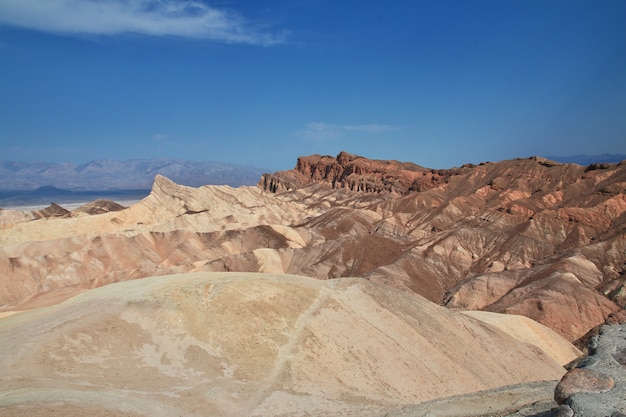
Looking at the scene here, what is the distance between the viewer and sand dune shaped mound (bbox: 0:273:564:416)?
1773cm

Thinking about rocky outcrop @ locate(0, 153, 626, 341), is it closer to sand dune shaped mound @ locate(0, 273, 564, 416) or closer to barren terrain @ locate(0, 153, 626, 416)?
barren terrain @ locate(0, 153, 626, 416)

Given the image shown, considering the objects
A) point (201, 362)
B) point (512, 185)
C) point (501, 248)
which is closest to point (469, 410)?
point (201, 362)

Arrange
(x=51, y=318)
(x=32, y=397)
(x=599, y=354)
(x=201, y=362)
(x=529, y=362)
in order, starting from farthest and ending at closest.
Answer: (x=529, y=362) < (x=51, y=318) < (x=201, y=362) < (x=599, y=354) < (x=32, y=397)

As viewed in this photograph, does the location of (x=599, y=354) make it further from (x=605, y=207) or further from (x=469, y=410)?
(x=605, y=207)

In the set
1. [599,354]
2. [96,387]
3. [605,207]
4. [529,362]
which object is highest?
[605,207]

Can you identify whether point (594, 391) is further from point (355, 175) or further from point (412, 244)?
point (355, 175)

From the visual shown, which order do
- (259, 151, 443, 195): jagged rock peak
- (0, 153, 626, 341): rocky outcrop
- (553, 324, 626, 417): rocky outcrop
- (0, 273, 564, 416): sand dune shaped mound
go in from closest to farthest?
1. (553, 324, 626, 417): rocky outcrop
2. (0, 273, 564, 416): sand dune shaped mound
3. (0, 153, 626, 341): rocky outcrop
4. (259, 151, 443, 195): jagged rock peak

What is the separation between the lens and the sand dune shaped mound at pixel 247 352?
698 inches

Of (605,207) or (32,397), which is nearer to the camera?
(32,397)

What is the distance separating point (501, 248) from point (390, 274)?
1959 centimetres

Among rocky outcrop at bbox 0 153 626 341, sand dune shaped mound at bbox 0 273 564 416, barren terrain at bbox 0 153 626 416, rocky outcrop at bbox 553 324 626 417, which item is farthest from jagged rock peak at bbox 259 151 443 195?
rocky outcrop at bbox 553 324 626 417

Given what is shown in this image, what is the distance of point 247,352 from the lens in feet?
72.2

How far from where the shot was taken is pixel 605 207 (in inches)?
2638

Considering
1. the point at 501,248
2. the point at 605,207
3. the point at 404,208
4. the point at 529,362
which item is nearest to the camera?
the point at 529,362
